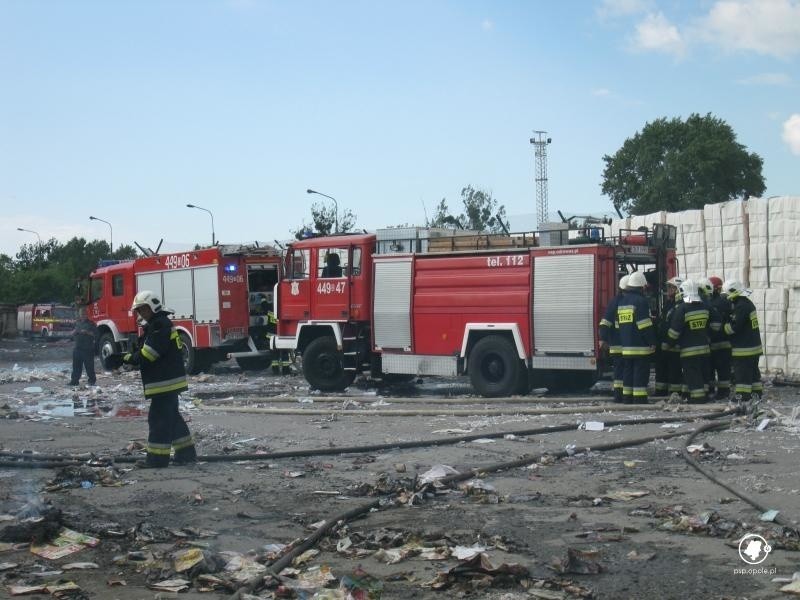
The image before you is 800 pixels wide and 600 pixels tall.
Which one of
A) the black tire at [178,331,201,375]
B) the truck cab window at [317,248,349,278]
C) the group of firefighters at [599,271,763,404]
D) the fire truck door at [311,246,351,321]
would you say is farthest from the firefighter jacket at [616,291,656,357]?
the black tire at [178,331,201,375]

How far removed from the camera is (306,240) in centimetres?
1752

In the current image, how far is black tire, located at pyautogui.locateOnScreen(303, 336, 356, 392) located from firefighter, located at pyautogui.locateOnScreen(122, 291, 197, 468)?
7.64 m

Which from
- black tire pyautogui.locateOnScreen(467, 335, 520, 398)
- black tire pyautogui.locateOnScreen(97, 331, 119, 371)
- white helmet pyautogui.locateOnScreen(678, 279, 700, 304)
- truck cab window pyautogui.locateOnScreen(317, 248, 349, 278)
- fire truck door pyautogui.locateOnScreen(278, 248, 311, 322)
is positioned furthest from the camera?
black tire pyautogui.locateOnScreen(97, 331, 119, 371)

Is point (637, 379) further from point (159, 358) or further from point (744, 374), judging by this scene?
point (159, 358)

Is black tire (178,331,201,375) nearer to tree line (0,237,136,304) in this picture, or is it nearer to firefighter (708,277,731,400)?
firefighter (708,277,731,400)

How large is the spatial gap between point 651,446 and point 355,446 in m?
3.02

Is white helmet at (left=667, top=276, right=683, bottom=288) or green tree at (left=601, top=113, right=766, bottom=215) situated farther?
green tree at (left=601, top=113, right=766, bottom=215)

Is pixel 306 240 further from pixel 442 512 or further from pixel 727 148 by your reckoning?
pixel 727 148

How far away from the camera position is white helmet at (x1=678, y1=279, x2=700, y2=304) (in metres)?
12.8

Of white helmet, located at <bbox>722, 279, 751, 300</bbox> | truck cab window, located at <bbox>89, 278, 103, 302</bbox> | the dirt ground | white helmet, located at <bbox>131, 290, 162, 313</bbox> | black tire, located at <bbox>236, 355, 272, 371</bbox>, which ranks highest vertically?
truck cab window, located at <bbox>89, 278, 103, 302</bbox>

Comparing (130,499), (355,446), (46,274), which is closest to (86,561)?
(130,499)

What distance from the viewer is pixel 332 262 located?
17047mm

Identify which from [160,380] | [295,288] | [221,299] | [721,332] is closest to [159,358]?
[160,380]

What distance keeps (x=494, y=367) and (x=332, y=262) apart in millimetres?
3566
